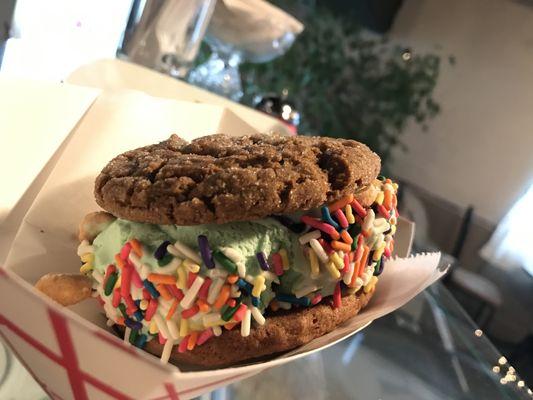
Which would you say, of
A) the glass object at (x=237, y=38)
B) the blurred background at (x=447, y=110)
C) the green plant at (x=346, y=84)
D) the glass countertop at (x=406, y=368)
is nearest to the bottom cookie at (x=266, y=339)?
the glass countertop at (x=406, y=368)

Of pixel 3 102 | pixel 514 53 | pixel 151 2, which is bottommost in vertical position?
pixel 3 102

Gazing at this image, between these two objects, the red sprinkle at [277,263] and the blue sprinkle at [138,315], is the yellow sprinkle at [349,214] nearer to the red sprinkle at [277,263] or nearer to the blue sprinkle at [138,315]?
the red sprinkle at [277,263]

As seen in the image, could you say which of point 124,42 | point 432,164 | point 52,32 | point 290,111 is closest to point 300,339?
point 290,111

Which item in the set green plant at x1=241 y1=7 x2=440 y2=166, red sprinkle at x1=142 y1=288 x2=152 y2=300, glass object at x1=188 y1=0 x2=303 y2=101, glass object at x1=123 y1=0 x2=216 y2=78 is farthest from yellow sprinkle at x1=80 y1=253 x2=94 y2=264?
Answer: green plant at x1=241 y1=7 x2=440 y2=166

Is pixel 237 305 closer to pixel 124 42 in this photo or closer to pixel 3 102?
pixel 3 102

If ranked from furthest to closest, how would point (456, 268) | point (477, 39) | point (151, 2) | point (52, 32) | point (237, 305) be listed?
point (477, 39), point (456, 268), point (52, 32), point (151, 2), point (237, 305)
